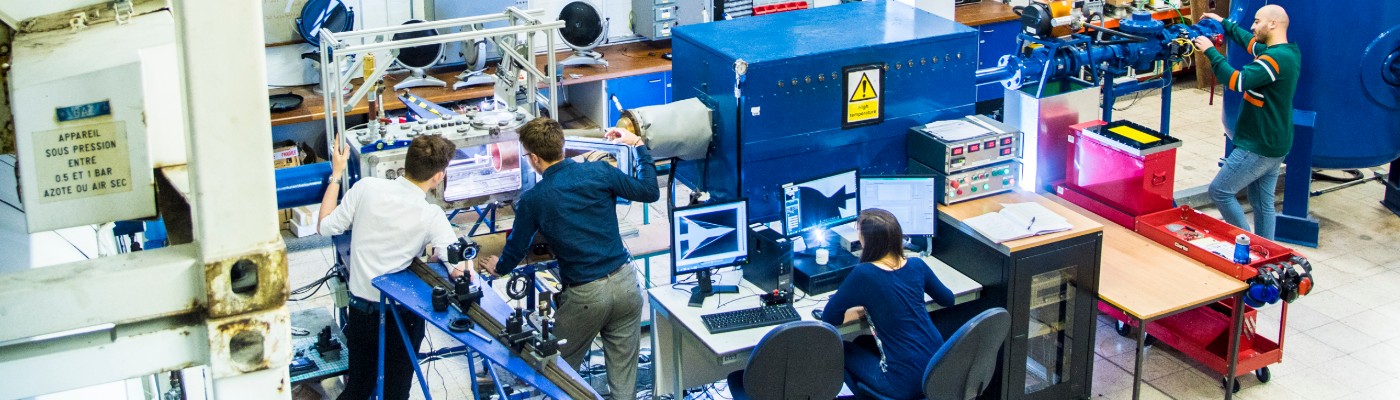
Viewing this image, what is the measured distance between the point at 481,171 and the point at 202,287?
12.8 ft

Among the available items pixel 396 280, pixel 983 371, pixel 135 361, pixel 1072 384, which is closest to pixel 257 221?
pixel 135 361

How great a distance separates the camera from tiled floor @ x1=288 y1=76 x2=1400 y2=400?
595 centimetres

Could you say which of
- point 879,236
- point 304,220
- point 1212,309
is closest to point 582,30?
point 304,220

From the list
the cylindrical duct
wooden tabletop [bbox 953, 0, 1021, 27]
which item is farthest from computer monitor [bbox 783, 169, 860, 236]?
wooden tabletop [bbox 953, 0, 1021, 27]

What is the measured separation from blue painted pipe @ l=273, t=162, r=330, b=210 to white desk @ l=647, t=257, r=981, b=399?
54.5 inches

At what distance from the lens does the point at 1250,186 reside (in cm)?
718

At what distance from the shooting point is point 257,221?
1607 mm

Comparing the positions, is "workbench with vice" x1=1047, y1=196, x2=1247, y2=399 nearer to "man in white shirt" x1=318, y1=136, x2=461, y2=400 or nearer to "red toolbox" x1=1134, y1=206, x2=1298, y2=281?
"red toolbox" x1=1134, y1=206, x2=1298, y2=281

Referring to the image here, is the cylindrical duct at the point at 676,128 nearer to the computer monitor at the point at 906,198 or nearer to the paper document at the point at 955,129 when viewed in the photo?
the computer monitor at the point at 906,198

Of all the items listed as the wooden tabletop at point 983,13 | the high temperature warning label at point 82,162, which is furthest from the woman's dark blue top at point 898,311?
the wooden tabletop at point 983,13

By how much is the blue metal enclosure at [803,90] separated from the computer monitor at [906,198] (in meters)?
0.25

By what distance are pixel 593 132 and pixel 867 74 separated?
1.27 metres

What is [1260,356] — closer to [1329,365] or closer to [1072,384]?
[1329,365]

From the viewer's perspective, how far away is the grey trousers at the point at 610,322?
16.4 feet
